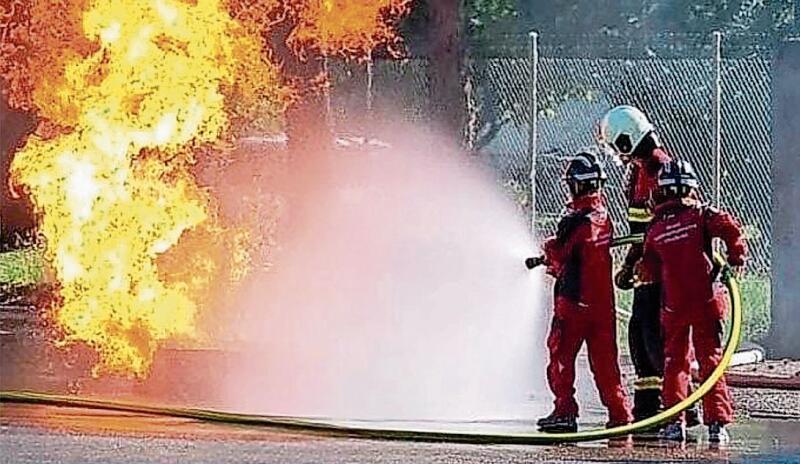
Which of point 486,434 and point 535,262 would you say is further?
point 535,262

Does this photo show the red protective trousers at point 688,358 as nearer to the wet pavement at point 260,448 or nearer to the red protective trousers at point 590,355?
the wet pavement at point 260,448

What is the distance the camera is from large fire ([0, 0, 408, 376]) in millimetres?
10719

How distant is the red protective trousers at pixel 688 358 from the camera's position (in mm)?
8820

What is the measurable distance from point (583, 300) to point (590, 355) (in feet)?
0.96

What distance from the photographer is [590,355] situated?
9.13 m

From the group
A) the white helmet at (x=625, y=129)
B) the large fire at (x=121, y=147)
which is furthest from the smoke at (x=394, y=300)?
the white helmet at (x=625, y=129)

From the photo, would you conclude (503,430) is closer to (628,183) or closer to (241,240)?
(628,183)

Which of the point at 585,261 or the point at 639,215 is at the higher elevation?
the point at 639,215

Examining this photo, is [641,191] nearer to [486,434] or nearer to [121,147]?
[486,434]

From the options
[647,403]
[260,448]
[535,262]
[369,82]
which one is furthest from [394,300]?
[260,448]

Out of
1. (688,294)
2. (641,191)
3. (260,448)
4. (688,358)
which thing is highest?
(641,191)

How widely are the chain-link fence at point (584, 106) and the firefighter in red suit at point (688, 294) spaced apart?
4868mm

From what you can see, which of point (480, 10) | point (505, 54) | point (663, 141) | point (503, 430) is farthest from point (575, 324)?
point (480, 10)

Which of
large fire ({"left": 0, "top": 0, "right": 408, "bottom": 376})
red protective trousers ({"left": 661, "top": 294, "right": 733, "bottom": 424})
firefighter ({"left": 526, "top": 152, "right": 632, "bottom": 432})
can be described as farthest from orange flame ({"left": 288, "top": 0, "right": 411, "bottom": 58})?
red protective trousers ({"left": 661, "top": 294, "right": 733, "bottom": 424})
